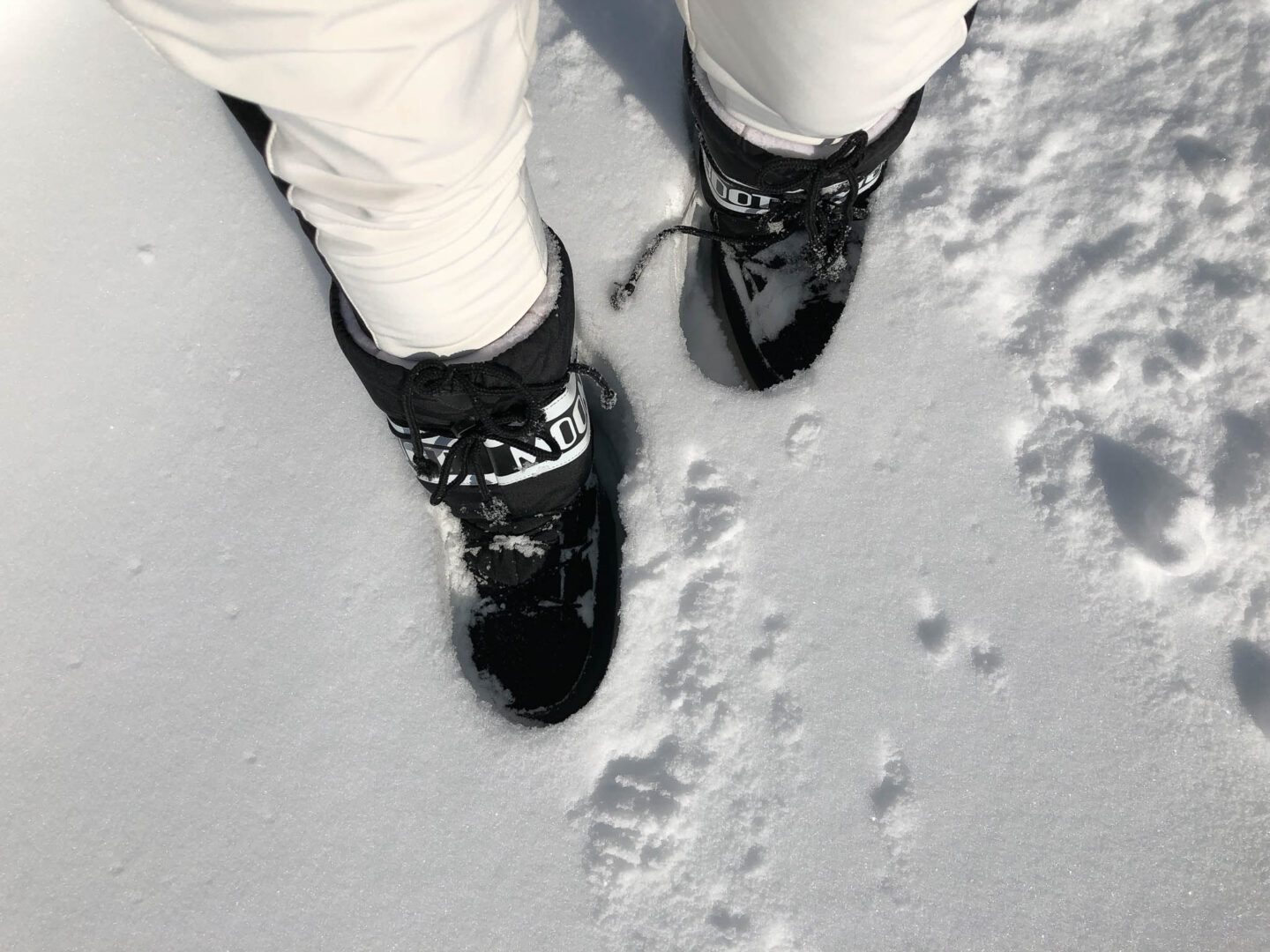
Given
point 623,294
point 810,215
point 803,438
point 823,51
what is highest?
point 823,51

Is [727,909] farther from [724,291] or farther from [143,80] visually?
[143,80]

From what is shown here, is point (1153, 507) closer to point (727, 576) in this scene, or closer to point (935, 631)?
point (935, 631)

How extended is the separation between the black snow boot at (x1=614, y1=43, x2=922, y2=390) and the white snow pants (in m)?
0.11

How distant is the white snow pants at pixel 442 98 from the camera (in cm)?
41

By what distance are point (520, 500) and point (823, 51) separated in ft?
1.74

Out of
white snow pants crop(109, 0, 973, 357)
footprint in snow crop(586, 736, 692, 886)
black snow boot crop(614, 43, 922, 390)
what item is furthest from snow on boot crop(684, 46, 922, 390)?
footprint in snow crop(586, 736, 692, 886)

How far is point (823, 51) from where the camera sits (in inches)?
25.2

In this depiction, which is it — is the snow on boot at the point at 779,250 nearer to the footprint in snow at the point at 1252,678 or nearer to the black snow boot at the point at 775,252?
the black snow boot at the point at 775,252

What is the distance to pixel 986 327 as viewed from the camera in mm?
977

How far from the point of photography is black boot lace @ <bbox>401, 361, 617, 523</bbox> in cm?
71

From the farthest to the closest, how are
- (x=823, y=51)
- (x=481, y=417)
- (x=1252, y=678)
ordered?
(x=1252, y=678) < (x=481, y=417) < (x=823, y=51)

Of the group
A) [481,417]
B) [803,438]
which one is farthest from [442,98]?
[803,438]

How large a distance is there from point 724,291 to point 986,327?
336 mm

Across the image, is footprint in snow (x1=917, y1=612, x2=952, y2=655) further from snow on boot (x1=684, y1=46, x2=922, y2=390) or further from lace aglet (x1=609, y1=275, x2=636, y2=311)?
lace aglet (x1=609, y1=275, x2=636, y2=311)
